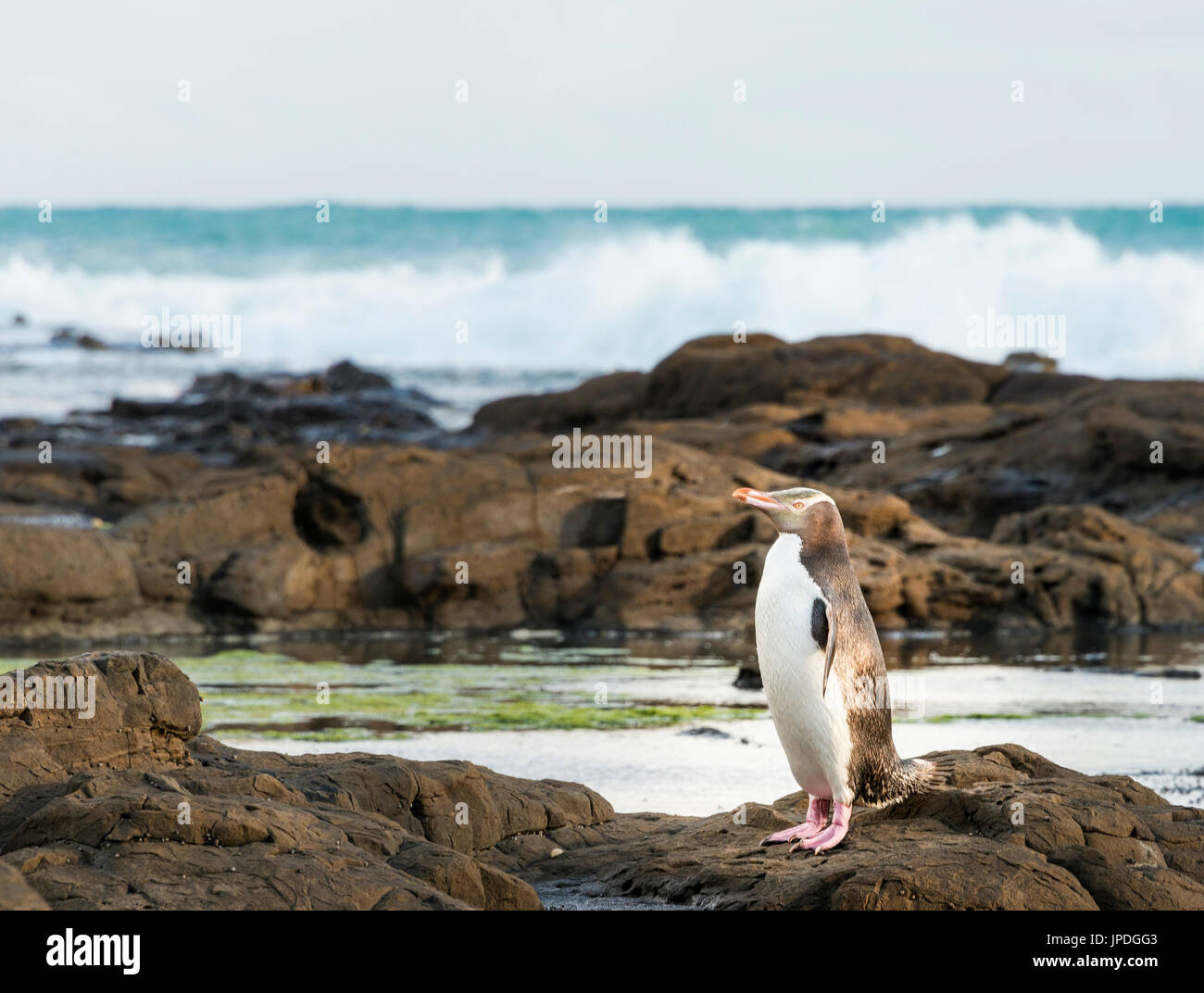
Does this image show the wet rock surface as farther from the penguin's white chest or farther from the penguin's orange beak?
the penguin's orange beak

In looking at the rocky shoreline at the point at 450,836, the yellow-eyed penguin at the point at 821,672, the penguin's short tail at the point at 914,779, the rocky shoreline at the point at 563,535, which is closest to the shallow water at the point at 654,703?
the rocky shoreline at the point at 563,535

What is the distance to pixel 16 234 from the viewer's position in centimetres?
9856

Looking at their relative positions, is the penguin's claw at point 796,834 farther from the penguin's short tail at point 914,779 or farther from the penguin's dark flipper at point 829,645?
the penguin's dark flipper at point 829,645

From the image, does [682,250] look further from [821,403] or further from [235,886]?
[235,886]

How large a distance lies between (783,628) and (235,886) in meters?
2.89

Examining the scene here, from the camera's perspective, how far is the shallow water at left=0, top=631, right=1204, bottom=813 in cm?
1162

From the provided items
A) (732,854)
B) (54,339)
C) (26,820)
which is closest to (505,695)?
(732,854)

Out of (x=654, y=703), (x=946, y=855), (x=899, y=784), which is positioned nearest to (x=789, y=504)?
(x=899, y=784)

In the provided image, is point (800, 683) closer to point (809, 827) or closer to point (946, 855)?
point (809, 827)

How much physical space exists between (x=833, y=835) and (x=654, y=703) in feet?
25.4

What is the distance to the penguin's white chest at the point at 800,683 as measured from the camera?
281 inches

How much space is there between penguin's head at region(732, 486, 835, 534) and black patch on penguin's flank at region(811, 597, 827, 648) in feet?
1.24

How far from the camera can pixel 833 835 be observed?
7.05 metres

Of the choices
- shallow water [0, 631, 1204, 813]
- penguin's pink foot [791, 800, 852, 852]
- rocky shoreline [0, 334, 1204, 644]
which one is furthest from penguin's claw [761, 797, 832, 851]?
rocky shoreline [0, 334, 1204, 644]
